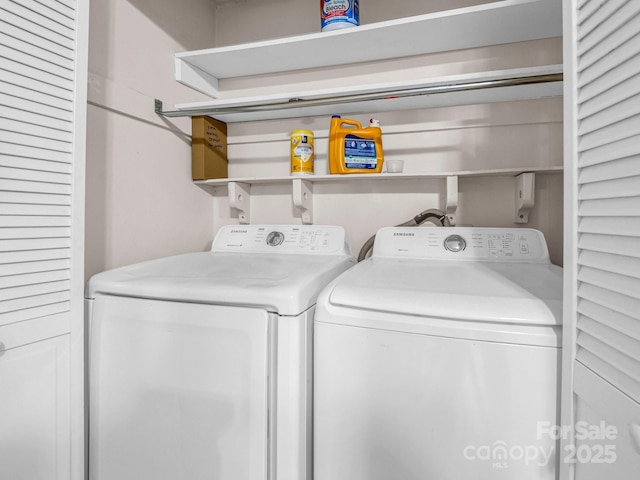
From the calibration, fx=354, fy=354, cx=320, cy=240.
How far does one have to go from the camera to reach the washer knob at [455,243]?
4.98 ft

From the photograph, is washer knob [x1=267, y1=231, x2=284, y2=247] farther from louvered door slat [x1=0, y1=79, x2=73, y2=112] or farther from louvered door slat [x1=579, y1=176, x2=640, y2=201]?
louvered door slat [x1=579, y1=176, x2=640, y2=201]

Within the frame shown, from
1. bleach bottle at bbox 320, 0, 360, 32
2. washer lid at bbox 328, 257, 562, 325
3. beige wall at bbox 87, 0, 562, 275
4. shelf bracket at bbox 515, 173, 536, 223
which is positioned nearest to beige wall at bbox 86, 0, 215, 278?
beige wall at bbox 87, 0, 562, 275

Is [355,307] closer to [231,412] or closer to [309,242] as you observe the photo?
[231,412]

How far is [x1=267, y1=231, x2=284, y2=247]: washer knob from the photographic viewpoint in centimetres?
176

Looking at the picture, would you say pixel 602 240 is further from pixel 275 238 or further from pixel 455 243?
pixel 275 238

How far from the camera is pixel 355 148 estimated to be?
176cm

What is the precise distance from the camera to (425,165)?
1.84 m

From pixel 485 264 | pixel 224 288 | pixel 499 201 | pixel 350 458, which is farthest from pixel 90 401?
pixel 499 201

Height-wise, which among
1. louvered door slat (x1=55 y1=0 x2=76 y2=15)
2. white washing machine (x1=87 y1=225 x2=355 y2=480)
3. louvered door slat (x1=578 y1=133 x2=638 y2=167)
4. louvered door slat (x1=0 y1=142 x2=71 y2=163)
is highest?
louvered door slat (x1=55 y1=0 x2=76 y2=15)

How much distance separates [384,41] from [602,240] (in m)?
1.40

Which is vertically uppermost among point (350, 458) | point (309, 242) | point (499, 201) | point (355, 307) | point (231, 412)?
point (499, 201)

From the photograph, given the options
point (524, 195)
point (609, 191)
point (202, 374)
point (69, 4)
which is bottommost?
point (202, 374)

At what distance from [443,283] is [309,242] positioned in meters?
0.77

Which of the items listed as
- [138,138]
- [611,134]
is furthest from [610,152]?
[138,138]
